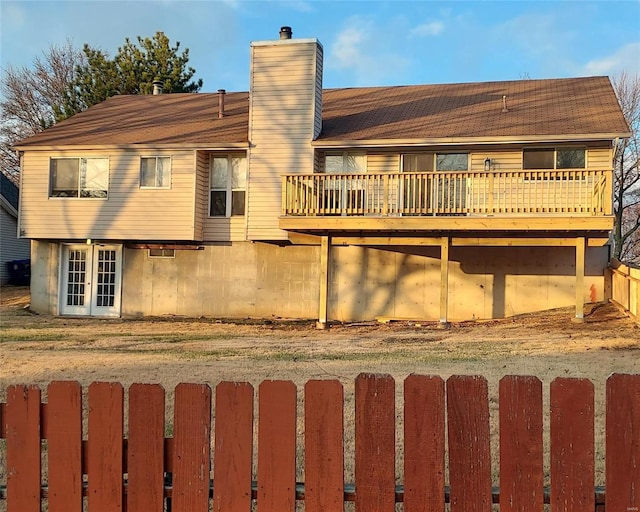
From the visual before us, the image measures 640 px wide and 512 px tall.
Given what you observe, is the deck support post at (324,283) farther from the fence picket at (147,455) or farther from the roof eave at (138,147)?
the fence picket at (147,455)

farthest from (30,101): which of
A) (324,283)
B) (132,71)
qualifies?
(324,283)

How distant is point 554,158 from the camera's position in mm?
14898

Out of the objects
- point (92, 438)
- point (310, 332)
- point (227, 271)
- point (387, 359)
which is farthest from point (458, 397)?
point (227, 271)

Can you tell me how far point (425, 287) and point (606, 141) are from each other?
5617 millimetres

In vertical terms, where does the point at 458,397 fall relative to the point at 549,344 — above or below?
above

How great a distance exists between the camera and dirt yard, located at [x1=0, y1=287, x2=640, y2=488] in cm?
721

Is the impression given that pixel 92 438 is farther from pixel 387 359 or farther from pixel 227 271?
pixel 227 271

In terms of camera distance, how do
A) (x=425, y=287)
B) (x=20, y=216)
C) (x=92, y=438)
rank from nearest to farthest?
1. (x=92, y=438)
2. (x=425, y=287)
3. (x=20, y=216)

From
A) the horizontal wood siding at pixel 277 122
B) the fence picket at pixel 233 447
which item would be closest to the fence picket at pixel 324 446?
the fence picket at pixel 233 447

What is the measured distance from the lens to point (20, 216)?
1741 centimetres

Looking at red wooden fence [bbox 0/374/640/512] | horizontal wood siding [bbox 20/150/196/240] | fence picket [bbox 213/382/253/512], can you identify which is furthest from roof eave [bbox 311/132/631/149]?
fence picket [bbox 213/382/253/512]

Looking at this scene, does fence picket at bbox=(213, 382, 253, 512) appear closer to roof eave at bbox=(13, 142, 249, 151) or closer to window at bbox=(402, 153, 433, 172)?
window at bbox=(402, 153, 433, 172)

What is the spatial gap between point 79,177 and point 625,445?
56.9 ft

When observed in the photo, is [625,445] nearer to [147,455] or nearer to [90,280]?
[147,455]
